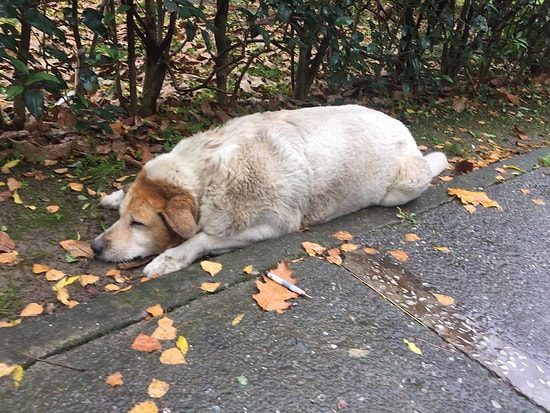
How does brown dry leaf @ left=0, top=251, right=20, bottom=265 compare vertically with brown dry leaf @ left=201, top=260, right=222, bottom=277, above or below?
above

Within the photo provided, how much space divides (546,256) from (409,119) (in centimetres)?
284

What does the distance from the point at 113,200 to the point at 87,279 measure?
84 centimetres

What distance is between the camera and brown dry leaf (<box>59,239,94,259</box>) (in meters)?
3.23

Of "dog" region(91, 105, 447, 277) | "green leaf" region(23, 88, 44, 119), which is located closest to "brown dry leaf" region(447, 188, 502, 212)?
"dog" region(91, 105, 447, 277)

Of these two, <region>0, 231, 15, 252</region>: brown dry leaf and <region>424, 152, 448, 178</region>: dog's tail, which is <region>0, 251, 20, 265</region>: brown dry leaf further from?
<region>424, 152, 448, 178</region>: dog's tail

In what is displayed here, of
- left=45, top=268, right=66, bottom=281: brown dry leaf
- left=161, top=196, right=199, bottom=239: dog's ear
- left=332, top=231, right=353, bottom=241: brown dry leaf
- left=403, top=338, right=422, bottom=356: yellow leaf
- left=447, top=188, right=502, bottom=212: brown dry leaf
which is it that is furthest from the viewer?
left=447, top=188, right=502, bottom=212: brown dry leaf

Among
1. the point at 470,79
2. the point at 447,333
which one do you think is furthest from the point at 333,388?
the point at 470,79

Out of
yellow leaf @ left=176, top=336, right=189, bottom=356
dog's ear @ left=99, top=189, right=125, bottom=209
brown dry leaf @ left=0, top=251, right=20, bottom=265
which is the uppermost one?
dog's ear @ left=99, top=189, right=125, bottom=209

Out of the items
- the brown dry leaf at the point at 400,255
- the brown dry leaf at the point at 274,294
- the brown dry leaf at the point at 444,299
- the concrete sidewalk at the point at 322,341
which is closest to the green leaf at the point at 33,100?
the concrete sidewalk at the point at 322,341

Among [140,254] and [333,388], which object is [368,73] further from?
[333,388]

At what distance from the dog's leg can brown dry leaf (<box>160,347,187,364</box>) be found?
2.65ft

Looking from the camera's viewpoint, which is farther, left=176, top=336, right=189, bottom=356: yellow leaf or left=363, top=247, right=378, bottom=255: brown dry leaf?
left=363, top=247, right=378, bottom=255: brown dry leaf

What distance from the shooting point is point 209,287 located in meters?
2.92

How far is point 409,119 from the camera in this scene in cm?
618
